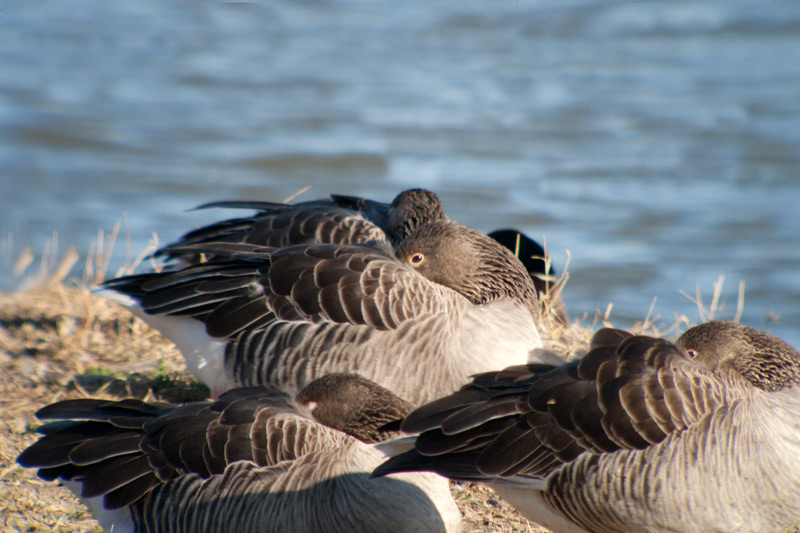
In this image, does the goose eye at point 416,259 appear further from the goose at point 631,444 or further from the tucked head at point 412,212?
the goose at point 631,444

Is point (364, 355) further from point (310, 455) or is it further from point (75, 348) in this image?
point (75, 348)

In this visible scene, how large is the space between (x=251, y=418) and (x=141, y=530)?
726mm

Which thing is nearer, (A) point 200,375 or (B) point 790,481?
(B) point 790,481

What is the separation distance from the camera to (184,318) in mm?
5715

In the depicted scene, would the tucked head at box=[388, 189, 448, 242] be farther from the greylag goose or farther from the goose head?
the goose head

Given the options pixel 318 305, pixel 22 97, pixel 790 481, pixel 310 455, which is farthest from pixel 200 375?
pixel 22 97

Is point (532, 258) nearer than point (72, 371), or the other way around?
point (72, 371)

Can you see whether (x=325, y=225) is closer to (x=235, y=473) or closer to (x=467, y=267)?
(x=467, y=267)

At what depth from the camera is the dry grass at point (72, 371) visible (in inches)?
179

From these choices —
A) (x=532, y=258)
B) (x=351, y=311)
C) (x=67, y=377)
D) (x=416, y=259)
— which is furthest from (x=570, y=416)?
(x=532, y=258)

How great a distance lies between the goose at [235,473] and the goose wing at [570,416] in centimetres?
20

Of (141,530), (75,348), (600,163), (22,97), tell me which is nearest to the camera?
(141,530)

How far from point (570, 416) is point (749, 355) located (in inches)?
42.1

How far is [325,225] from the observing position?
6.78m
